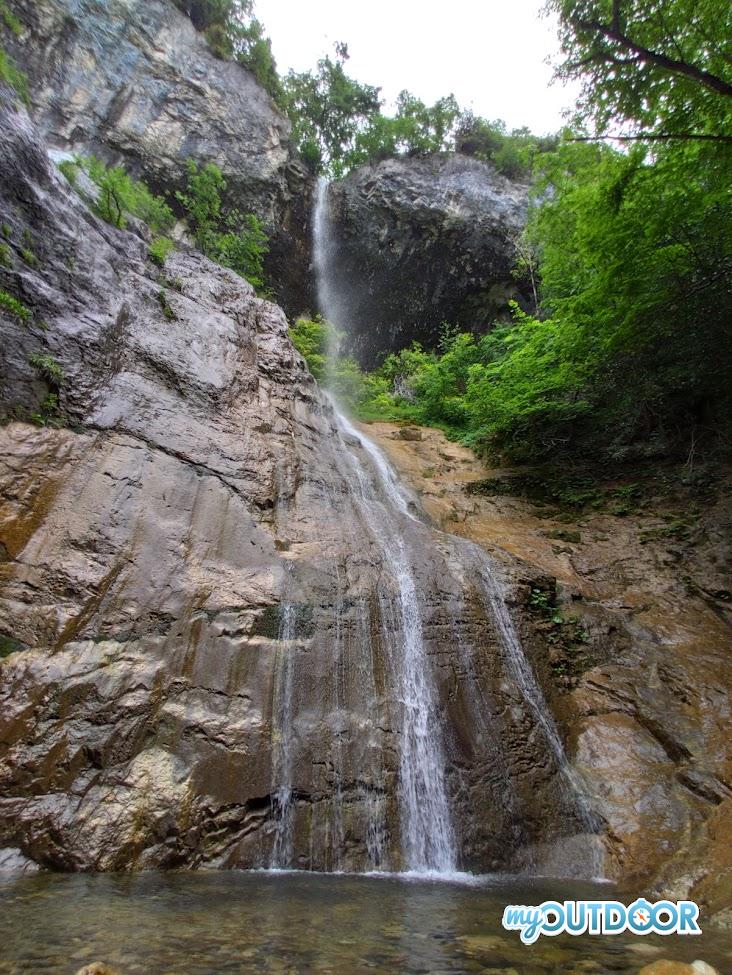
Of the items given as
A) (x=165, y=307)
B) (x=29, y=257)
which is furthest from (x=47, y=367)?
(x=165, y=307)

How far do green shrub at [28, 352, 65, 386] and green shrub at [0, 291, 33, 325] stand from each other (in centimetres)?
57

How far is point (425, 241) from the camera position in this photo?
18562mm

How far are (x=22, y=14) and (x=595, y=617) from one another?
2085 centimetres

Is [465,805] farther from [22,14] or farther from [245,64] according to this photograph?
[245,64]

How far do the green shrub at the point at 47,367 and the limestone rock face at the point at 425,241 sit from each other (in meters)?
14.6

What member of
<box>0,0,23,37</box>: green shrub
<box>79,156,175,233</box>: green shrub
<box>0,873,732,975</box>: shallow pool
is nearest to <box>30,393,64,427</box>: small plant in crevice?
<box>0,873,732,975</box>: shallow pool

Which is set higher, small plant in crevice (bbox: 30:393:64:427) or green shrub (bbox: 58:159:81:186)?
green shrub (bbox: 58:159:81:186)

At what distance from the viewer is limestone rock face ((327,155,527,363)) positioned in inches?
727

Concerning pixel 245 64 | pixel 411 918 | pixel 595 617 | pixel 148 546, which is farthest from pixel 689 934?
pixel 245 64

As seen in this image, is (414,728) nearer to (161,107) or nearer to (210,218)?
(210,218)

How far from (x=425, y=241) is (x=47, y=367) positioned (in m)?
15.7

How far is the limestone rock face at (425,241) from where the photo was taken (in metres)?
18.5

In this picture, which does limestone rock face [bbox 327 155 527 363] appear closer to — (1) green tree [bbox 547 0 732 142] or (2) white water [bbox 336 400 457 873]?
(1) green tree [bbox 547 0 732 142]

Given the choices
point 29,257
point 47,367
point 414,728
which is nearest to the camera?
point 414,728
